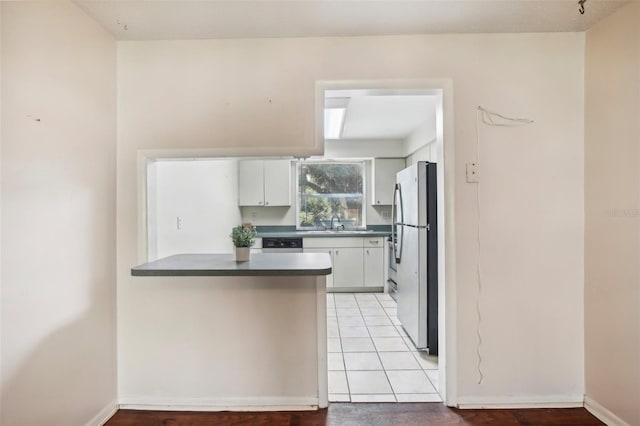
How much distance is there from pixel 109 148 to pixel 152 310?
3.33 ft

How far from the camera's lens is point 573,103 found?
1.92 metres

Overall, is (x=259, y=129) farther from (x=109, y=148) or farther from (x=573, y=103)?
(x=573, y=103)

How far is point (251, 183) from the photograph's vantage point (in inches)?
185

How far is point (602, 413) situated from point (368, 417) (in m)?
1.33

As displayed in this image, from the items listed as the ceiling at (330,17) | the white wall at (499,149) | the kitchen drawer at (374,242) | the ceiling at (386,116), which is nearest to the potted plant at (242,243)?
the white wall at (499,149)

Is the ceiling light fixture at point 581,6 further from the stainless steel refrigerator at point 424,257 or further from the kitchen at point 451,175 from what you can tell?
the stainless steel refrigerator at point 424,257

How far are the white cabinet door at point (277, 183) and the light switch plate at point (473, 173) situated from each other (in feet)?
10.3

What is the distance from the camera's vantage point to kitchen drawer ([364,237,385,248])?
15.1 feet

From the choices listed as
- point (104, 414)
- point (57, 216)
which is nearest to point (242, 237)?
point (57, 216)

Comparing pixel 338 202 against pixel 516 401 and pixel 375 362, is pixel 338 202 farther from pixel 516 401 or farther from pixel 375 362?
pixel 516 401

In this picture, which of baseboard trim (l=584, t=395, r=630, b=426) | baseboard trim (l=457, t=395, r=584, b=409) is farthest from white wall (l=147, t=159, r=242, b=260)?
baseboard trim (l=584, t=395, r=630, b=426)

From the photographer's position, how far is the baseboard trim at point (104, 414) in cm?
177

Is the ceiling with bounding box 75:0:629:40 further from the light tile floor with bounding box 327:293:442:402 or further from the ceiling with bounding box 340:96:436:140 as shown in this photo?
the light tile floor with bounding box 327:293:442:402

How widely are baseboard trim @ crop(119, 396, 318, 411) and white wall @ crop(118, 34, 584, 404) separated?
1.00m
